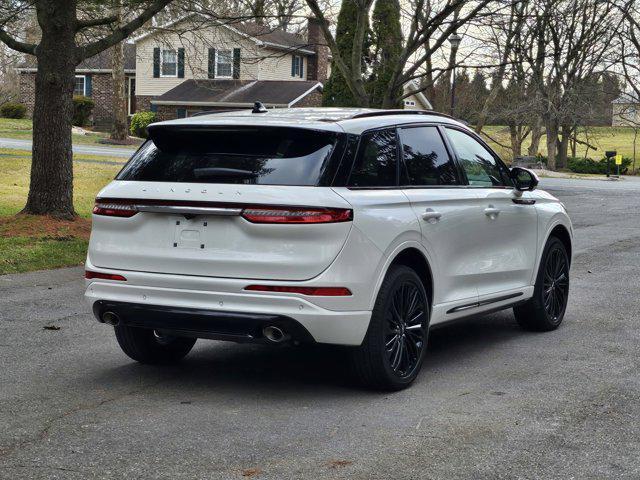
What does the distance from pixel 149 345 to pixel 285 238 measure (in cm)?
176

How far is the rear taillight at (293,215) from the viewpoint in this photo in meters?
5.91

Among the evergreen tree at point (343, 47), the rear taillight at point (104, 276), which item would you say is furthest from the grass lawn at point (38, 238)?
the evergreen tree at point (343, 47)

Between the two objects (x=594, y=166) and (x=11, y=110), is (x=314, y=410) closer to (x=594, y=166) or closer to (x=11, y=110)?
(x=594, y=166)

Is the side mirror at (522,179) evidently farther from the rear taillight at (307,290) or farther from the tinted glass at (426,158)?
the rear taillight at (307,290)

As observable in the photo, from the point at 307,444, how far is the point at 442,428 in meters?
0.83

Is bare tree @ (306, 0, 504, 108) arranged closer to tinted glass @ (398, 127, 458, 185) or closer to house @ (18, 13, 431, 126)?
tinted glass @ (398, 127, 458, 185)

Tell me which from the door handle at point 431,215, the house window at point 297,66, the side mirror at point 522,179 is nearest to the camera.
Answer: the door handle at point 431,215

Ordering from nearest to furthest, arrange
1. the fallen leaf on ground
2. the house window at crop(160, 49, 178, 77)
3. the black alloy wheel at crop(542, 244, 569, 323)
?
the fallen leaf on ground
the black alloy wheel at crop(542, 244, 569, 323)
the house window at crop(160, 49, 178, 77)

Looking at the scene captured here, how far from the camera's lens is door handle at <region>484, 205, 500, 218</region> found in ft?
25.3

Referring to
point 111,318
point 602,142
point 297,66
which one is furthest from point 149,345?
point 602,142

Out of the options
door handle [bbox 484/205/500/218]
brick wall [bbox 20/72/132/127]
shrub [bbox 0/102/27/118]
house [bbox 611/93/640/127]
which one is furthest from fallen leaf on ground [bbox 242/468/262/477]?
brick wall [bbox 20/72/132/127]

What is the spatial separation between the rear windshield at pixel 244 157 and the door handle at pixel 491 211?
1.91 meters

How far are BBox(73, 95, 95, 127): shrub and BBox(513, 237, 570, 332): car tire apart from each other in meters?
51.4

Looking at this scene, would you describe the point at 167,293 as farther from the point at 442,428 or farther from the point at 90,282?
the point at 442,428
